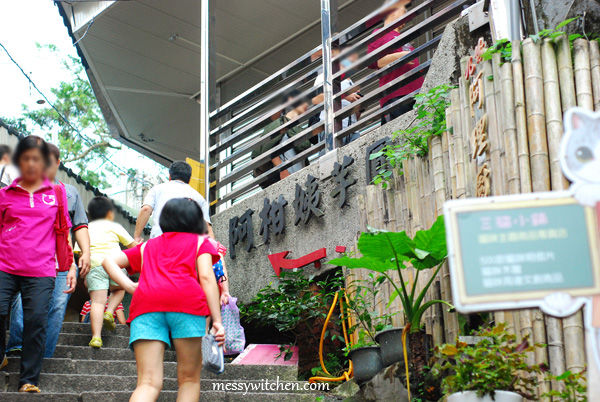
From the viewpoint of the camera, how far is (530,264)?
3.06 metres

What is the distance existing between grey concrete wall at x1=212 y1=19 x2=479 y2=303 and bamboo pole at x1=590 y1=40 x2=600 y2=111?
87.5 inches

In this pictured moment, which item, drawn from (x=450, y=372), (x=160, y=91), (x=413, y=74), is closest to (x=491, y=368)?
(x=450, y=372)

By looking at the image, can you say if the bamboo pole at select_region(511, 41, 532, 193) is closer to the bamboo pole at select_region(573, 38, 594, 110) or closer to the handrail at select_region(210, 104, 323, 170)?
the bamboo pole at select_region(573, 38, 594, 110)

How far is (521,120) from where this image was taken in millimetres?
5191

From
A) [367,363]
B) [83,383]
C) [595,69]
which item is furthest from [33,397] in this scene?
[595,69]

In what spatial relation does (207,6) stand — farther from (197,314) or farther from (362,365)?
(197,314)

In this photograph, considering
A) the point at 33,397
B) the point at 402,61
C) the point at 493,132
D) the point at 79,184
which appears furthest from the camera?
the point at 79,184

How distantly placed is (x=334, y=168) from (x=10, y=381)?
386 centimetres

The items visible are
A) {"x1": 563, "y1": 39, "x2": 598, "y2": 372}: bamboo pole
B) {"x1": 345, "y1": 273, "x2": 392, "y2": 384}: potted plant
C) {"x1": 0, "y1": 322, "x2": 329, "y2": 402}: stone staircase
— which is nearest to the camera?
{"x1": 563, "y1": 39, "x2": 598, "y2": 372}: bamboo pole

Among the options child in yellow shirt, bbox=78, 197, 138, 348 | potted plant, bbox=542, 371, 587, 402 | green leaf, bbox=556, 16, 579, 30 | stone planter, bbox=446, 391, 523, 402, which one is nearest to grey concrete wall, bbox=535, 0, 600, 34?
green leaf, bbox=556, 16, 579, 30

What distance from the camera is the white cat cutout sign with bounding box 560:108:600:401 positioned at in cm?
307

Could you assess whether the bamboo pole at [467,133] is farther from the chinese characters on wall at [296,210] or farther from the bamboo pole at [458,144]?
the chinese characters on wall at [296,210]

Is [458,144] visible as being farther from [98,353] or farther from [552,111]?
[98,353]

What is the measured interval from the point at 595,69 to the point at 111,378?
4212 millimetres
